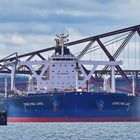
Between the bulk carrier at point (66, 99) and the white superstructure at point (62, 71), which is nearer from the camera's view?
the bulk carrier at point (66, 99)

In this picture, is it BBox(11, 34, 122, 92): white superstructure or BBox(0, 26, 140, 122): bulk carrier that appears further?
BBox(11, 34, 122, 92): white superstructure

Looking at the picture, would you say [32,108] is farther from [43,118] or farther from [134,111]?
[134,111]

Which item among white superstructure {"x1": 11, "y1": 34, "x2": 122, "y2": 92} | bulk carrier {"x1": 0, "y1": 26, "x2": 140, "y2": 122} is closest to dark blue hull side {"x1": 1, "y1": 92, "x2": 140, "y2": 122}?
bulk carrier {"x1": 0, "y1": 26, "x2": 140, "y2": 122}

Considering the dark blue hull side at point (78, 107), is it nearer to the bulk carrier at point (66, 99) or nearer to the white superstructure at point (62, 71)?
the bulk carrier at point (66, 99)

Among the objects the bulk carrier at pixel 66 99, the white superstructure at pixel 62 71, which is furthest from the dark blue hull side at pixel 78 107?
the white superstructure at pixel 62 71

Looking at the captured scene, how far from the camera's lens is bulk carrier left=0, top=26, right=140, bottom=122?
18038 centimetres

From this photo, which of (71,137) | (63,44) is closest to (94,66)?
(63,44)

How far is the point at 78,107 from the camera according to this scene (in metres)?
180

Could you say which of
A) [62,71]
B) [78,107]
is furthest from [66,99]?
[62,71]

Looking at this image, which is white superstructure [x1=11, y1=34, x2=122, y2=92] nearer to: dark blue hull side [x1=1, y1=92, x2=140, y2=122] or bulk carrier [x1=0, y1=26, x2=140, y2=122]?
bulk carrier [x1=0, y1=26, x2=140, y2=122]

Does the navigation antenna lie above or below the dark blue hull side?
above

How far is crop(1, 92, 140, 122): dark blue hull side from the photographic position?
18000 cm

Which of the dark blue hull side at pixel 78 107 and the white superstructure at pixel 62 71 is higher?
the white superstructure at pixel 62 71

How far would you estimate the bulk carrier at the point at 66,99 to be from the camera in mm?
180375
